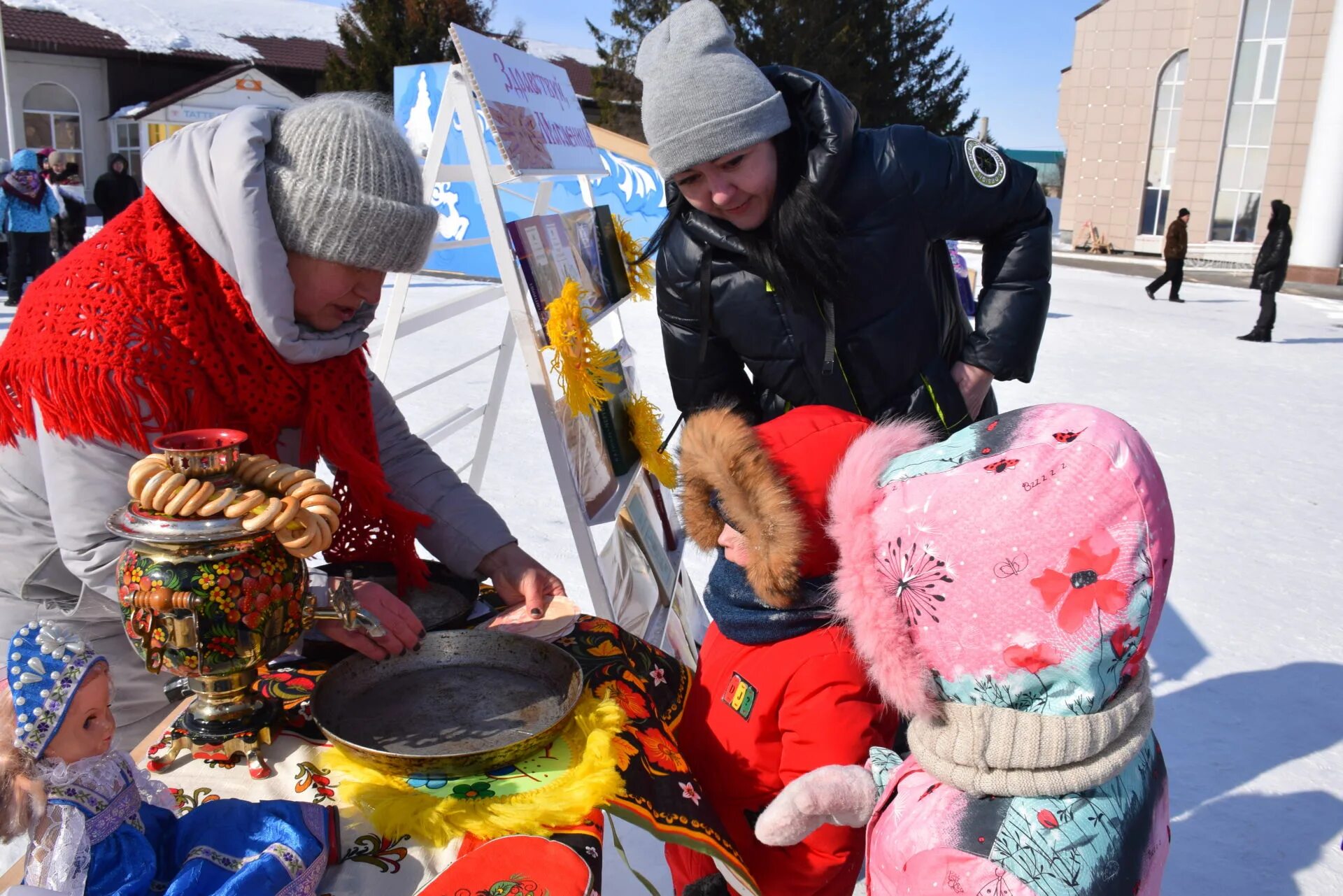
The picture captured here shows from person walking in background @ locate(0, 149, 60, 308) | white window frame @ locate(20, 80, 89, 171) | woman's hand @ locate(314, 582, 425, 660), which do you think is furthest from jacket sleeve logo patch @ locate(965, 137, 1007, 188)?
white window frame @ locate(20, 80, 89, 171)

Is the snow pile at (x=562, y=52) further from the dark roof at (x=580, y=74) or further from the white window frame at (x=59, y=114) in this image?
the white window frame at (x=59, y=114)

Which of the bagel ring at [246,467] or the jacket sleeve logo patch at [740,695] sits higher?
the bagel ring at [246,467]

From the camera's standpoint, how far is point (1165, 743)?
9.25 feet

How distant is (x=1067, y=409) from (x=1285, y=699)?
2.60 meters

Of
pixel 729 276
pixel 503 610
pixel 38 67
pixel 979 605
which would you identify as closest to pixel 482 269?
pixel 729 276

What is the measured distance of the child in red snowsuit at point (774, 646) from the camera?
1.48 meters

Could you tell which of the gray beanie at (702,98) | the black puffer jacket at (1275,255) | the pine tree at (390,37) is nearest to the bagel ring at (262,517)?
the gray beanie at (702,98)

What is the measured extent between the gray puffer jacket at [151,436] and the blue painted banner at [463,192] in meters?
3.08

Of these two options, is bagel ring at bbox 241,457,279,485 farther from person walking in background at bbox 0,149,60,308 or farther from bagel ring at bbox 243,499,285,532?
person walking in background at bbox 0,149,60,308

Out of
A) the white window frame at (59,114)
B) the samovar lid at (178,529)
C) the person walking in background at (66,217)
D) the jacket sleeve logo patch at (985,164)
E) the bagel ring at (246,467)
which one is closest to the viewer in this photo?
the samovar lid at (178,529)

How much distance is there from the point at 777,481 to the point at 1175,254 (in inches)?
549

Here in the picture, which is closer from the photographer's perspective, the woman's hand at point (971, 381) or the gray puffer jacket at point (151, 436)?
the gray puffer jacket at point (151, 436)

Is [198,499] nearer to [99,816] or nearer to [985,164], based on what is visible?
[99,816]

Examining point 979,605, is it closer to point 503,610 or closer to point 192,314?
point 503,610
